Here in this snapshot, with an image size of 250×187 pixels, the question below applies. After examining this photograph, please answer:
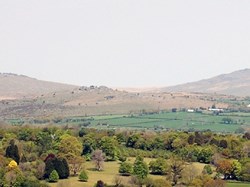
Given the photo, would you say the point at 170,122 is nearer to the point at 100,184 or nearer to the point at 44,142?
the point at 44,142

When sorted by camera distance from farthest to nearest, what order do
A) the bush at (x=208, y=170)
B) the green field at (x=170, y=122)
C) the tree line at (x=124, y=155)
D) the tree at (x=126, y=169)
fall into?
the green field at (x=170, y=122), the bush at (x=208, y=170), the tree at (x=126, y=169), the tree line at (x=124, y=155)

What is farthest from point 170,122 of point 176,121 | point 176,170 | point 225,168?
point 176,170

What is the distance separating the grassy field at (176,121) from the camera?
139625 mm

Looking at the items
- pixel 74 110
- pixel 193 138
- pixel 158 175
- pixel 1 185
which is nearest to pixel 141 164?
pixel 158 175

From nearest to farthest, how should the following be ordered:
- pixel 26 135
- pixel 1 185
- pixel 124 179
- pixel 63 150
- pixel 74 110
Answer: pixel 1 185 → pixel 124 179 → pixel 63 150 → pixel 26 135 → pixel 74 110

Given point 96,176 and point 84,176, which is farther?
point 96,176

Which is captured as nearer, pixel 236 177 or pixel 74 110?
pixel 236 177

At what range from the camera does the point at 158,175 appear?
75.8 metres

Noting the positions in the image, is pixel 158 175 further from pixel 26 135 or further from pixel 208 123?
pixel 208 123

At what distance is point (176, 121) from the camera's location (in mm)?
152625

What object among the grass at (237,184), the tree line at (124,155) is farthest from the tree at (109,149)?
the grass at (237,184)

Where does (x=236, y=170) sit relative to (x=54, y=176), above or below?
above

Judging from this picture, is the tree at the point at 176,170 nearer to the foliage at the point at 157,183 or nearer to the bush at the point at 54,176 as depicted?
the foliage at the point at 157,183

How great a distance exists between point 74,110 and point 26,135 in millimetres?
97760
